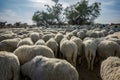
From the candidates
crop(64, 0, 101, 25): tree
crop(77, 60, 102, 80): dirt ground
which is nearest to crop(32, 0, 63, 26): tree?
crop(64, 0, 101, 25): tree

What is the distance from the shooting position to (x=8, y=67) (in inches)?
166

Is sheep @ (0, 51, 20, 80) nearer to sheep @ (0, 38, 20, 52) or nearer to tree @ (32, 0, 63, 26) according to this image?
sheep @ (0, 38, 20, 52)

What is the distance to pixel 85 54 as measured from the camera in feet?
26.6

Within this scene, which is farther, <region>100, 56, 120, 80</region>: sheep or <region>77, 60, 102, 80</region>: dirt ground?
<region>77, 60, 102, 80</region>: dirt ground

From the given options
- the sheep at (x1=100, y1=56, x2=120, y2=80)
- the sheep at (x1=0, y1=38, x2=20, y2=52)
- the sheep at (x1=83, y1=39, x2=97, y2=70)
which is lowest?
the sheep at (x1=83, y1=39, x2=97, y2=70)

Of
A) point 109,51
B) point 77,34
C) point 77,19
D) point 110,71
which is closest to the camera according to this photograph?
point 110,71

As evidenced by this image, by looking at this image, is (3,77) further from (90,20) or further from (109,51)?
(90,20)

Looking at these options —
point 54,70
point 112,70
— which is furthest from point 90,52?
point 112,70

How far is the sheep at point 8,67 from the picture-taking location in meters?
4.19

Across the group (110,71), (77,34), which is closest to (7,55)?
(110,71)

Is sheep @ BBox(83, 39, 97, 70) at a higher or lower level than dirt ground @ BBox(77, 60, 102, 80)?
higher

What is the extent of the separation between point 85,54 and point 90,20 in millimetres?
34248

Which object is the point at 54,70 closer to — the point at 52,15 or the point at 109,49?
the point at 109,49

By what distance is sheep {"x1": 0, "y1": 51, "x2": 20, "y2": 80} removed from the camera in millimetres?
4192
